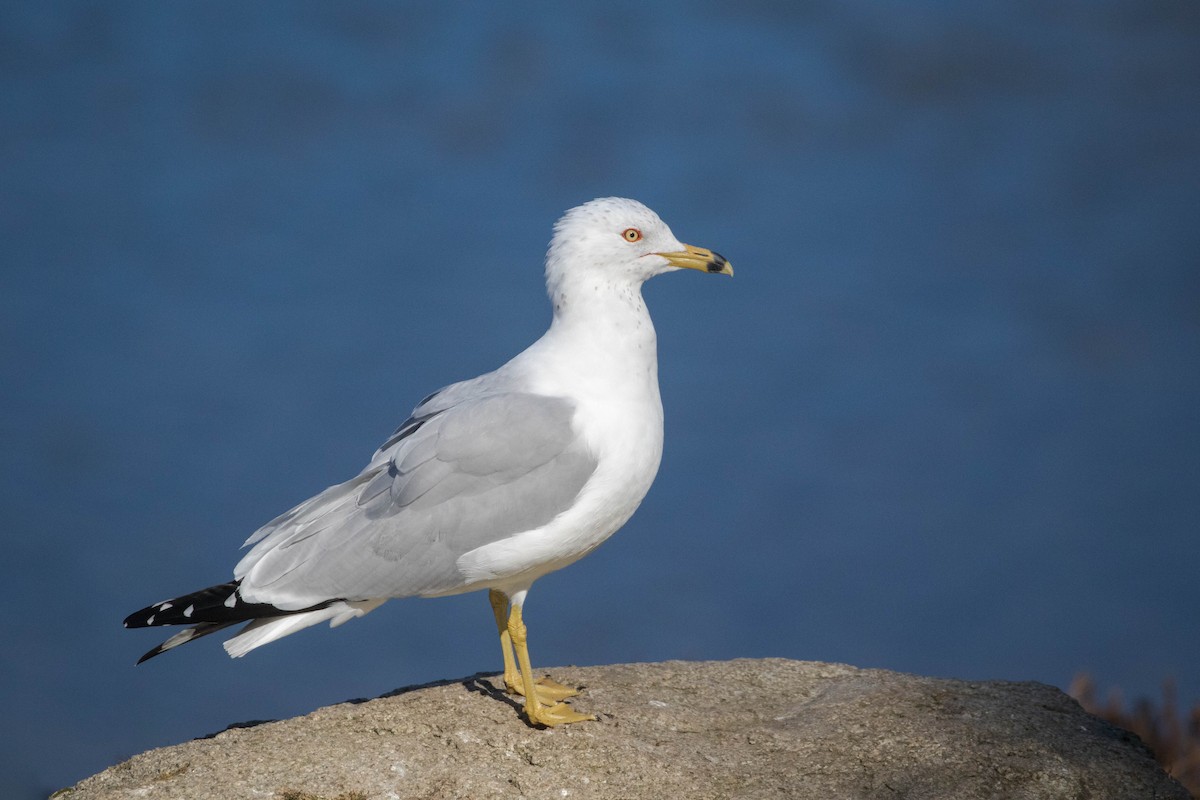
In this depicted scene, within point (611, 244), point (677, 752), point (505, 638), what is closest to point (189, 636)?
point (505, 638)

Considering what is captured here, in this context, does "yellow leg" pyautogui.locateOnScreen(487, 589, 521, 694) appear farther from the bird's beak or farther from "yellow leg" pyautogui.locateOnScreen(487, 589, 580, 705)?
the bird's beak

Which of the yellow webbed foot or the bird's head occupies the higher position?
the bird's head

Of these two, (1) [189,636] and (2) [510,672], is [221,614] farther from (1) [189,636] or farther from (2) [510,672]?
(2) [510,672]

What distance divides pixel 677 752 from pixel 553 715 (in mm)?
521

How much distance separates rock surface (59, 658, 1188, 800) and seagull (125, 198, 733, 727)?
29 centimetres

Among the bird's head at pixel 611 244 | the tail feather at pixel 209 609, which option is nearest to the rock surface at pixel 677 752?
the tail feather at pixel 209 609

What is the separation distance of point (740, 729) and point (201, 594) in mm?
2180

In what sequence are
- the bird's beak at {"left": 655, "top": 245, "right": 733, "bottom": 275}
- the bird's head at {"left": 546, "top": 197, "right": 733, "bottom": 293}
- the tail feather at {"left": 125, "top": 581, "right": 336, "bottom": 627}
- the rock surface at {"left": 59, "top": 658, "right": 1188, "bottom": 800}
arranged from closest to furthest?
the rock surface at {"left": 59, "top": 658, "right": 1188, "bottom": 800} → the tail feather at {"left": 125, "top": 581, "right": 336, "bottom": 627} → the bird's head at {"left": 546, "top": 197, "right": 733, "bottom": 293} → the bird's beak at {"left": 655, "top": 245, "right": 733, "bottom": 275}

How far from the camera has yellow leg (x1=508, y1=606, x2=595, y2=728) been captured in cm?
523

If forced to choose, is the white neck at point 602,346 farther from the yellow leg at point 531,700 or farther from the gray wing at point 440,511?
the yellow leg at point 531,700

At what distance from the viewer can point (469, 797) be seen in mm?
4758

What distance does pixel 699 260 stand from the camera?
219 inches

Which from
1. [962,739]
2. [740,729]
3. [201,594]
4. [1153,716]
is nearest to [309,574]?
[201,594]

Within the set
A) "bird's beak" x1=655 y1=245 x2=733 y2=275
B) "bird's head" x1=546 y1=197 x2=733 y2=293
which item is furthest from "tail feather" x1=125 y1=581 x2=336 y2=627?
"bird's beak" x1=655 y1=245 x2=733 y2=275
